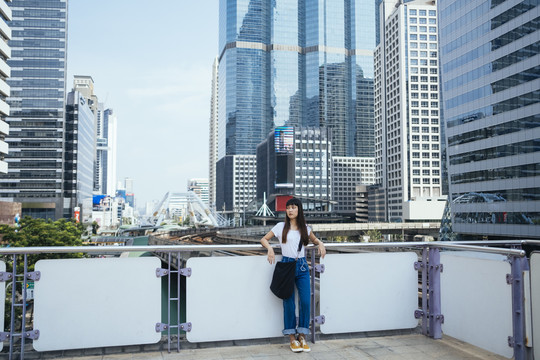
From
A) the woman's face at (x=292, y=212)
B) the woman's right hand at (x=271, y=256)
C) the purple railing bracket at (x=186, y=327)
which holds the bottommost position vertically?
the purple railing bracket at (x=186, y=327)

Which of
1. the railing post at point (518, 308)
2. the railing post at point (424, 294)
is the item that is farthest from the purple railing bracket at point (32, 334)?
the railing post at point (518, 308)

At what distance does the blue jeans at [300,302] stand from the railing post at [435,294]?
2.07 meters

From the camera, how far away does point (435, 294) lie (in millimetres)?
7219

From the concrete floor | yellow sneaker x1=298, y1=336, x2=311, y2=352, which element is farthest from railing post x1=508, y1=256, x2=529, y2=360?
yellow sneaker x1=298, y1=336, x2=311, y2=352

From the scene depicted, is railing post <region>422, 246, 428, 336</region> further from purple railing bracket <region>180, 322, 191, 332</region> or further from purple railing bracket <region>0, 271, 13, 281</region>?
purple railing bracket <region>0, 271, 13, 281</region>

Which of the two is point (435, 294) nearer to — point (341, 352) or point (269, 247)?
point (341, 352)

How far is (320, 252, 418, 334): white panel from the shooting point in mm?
7008

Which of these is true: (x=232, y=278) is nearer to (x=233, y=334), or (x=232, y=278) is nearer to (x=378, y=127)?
(x=233, y=334)

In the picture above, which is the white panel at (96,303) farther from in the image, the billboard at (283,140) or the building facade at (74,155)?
the billboard at (283,140)

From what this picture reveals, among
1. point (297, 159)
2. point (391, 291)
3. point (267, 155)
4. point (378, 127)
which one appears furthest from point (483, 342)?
point (267, 155)

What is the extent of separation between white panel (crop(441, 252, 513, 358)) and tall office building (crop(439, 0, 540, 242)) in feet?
177

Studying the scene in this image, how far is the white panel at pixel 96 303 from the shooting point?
607 cm

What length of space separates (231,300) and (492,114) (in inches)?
2473

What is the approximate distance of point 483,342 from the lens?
6.25 m
